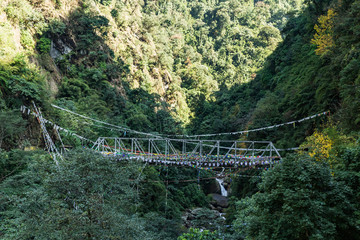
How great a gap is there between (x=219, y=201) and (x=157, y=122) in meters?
8.10

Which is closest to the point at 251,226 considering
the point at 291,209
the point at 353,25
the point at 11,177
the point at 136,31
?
the point at 291,209

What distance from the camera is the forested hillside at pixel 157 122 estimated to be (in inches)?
241

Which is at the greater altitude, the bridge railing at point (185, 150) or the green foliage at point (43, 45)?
the green foliage at point (43, 45)

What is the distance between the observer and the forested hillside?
20.1 feet

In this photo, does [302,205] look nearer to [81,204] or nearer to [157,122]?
[81,204]

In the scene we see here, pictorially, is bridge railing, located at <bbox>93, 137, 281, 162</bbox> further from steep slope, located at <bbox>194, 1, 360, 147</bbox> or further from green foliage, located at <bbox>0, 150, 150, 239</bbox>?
green foliage, located at <bbox>0, 150, 150, 239</bbox>

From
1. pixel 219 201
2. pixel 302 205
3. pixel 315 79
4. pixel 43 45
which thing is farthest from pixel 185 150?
pixel 43 45

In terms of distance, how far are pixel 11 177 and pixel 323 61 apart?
1489cm

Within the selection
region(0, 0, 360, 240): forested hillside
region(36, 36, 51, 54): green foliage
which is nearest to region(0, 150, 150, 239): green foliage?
region(0, 0, 360, 240): forested hillside

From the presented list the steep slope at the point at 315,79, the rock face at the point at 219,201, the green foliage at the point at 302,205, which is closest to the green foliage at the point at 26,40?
the steep slope at the point at 315,79

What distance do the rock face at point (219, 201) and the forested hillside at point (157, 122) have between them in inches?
14.0

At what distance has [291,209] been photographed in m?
5.31

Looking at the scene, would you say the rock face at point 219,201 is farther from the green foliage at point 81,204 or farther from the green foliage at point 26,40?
the green foliage at point 26,40

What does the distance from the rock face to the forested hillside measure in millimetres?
356
